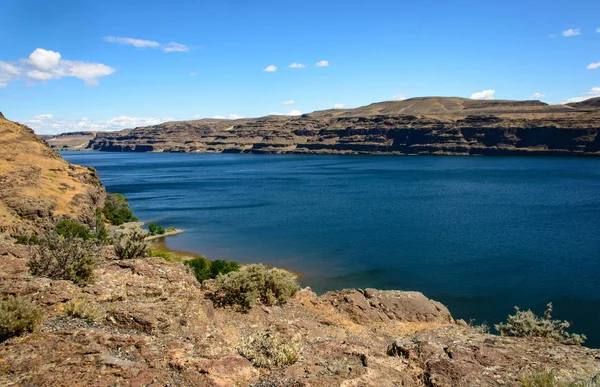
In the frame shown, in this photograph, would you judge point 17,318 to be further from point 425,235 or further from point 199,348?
point 425,235

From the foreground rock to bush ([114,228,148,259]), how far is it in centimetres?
280

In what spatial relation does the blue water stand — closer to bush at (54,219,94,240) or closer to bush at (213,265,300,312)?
bush at (54,219,94,240)

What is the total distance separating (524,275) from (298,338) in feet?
103

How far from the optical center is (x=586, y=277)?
34281 millimetres

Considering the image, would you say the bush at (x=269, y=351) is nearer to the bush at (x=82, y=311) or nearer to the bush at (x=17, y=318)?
the bush at (x=82, y=311)

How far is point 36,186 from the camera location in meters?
41.5

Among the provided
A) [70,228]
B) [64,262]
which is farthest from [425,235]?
[64,262]

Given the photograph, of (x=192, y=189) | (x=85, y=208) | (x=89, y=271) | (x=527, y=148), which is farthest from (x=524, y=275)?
(x=527, y=148)

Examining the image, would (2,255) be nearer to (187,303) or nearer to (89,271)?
(89,271)

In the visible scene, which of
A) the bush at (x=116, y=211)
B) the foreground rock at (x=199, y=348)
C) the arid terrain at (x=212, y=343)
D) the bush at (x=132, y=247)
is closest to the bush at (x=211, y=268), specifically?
the bush at (x=132, y=247)

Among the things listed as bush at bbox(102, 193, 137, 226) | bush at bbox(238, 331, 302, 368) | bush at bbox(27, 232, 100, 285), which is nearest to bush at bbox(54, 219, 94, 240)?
bush at bbox(102, 193, 137, 226)

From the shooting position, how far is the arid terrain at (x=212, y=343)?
25.3 feet

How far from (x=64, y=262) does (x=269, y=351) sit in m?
7.59

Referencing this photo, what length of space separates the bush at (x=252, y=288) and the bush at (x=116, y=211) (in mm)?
42556
